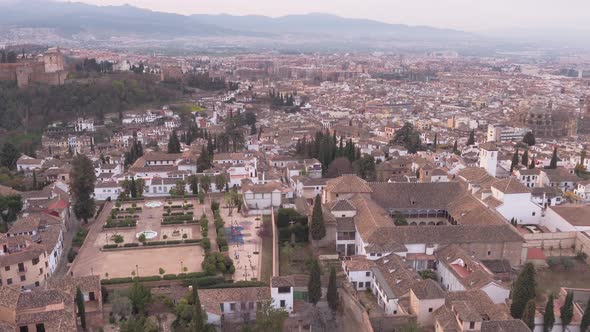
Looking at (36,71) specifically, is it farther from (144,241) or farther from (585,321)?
(585,321)

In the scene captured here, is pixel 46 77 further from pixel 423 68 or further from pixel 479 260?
pixel 423 68

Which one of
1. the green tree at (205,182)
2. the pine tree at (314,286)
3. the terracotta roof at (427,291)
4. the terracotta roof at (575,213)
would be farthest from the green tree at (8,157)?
Result: the terracotta roof at (575,213)

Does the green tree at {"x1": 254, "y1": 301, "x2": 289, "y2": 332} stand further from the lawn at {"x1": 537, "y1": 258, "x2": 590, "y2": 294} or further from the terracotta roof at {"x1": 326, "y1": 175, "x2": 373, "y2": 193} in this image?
the terracotta roof at {"x1": 326, "y1": 175, "x2": 373, "y2": 193}

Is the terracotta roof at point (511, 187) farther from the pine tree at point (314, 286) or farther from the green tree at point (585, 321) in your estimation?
the pine tree at point (314, 286)

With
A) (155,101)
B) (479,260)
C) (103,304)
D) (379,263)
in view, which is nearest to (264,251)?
(379,263)

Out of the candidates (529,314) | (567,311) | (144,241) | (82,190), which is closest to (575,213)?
(567,311)

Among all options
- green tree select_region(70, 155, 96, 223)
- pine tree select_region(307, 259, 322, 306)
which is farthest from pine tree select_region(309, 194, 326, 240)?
green tree select_region(70, 155, 96, 223)
